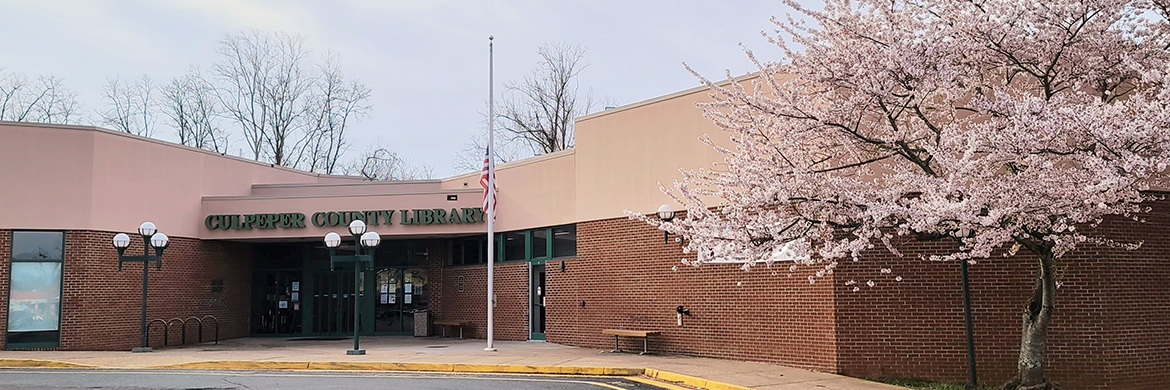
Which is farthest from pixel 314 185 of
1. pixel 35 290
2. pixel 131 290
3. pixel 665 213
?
pixel 665 213

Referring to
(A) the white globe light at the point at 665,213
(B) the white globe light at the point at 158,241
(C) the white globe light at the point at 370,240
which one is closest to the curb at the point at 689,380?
(A) the white globe light at the point at 665,213

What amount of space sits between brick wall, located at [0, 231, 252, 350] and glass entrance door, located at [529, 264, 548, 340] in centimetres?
913

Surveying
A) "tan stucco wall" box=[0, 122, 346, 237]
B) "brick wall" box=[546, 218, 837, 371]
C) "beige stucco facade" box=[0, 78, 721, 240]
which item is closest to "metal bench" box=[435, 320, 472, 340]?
"beige stucco facade" box=[0, 78, 721, 240]

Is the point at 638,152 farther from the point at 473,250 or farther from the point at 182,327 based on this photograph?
the point at 182,327

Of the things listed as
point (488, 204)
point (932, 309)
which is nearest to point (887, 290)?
point (932, 309)

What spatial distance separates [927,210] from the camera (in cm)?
1140

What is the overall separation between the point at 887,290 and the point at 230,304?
18626 millimetres

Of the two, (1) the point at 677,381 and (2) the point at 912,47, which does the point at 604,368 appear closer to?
(1) the point at 677,381

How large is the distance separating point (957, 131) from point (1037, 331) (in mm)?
3620

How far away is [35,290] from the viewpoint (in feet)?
71.5

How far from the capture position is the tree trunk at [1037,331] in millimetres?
13086

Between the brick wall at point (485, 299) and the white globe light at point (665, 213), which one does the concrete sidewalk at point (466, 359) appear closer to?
the brick wall at point (485, 299)

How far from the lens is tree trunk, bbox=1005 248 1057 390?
515 inches

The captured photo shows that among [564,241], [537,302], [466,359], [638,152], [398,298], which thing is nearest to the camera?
[466,359]
